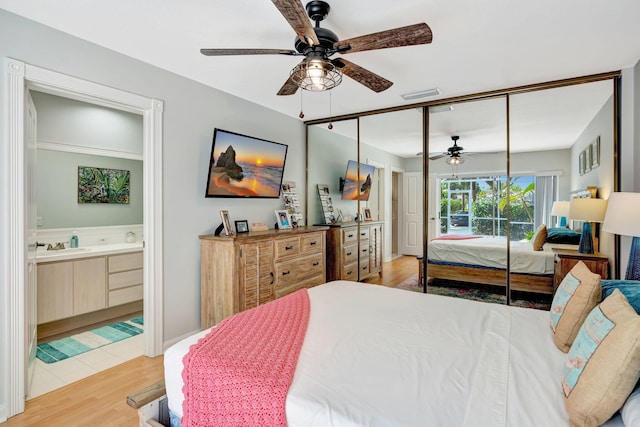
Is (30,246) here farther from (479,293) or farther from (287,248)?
(479,293)

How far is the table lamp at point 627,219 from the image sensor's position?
1928 millimetres

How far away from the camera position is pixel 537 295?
11.1ft

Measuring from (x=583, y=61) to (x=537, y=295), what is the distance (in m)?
2.20

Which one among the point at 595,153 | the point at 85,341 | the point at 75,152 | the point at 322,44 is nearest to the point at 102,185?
the point at 75,152

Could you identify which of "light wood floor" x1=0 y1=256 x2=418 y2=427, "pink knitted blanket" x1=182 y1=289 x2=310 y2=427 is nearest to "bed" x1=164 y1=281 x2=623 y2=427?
"pink knitted blanket" x1=182 y1=289 x2=310 y2=427

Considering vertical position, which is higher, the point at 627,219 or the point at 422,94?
the point at 422,94

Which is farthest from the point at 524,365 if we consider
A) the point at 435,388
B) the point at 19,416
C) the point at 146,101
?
the point at 146,101

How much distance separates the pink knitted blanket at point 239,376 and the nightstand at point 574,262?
2792 millimetres

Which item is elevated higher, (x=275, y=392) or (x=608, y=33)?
(x=608, y=33)

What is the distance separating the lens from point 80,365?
278 centimetres

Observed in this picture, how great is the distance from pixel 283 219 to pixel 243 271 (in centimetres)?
126

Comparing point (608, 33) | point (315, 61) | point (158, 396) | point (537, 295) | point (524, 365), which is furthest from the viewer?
point (537, 295)

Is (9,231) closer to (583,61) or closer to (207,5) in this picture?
(207,5)

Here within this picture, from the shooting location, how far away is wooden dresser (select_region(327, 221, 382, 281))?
460 centimetres
